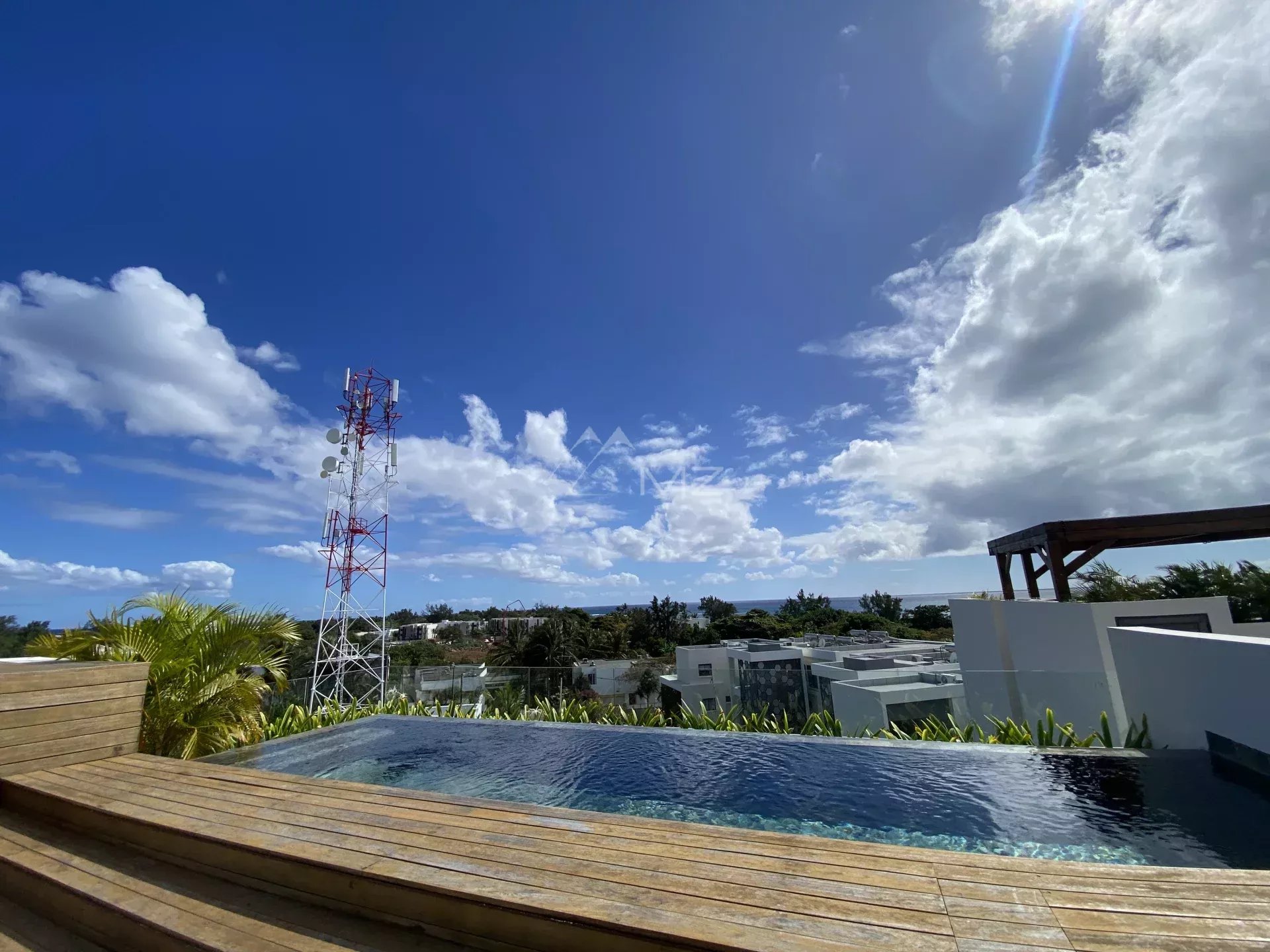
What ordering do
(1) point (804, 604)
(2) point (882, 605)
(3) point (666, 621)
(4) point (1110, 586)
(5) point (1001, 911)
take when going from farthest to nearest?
(1) point (804, 604), (2) point (882, 605), (3) point (666, 621), (4) point (1110, 586), (5) point (1001, 911)

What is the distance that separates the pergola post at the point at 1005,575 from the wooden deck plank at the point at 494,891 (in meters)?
11.5

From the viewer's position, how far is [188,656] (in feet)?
15.5

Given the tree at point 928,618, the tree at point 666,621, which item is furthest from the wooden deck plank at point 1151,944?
the tree at point 928,618

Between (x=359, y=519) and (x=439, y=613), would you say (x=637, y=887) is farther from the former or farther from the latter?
(x=439, y=613)

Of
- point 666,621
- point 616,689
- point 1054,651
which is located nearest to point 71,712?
point 616,689

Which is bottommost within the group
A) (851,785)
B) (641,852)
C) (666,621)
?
(666,621)

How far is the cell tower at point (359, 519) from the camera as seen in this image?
13617mm

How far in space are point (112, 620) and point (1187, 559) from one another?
20.0 meters

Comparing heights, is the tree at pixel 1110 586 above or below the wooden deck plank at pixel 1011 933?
above

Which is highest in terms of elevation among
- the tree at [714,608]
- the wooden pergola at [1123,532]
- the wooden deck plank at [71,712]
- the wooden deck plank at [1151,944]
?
the wooden pergola at [1123,532]

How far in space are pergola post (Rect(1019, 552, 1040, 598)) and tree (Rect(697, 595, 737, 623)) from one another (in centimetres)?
5710

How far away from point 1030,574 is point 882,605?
60358 millimetres

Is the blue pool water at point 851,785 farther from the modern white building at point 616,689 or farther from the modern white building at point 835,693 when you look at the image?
the modern white building at point 616,689

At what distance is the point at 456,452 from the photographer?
16453 millimetres
